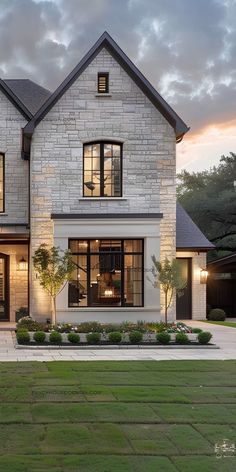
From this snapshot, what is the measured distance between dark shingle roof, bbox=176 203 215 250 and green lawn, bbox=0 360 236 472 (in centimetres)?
1218

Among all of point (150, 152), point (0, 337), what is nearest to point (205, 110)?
point (150, 152)

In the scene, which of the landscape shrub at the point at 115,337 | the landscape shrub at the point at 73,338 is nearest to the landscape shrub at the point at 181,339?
the landscape shrub at the point at 115,337

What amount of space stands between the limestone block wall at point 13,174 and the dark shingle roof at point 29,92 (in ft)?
9.05

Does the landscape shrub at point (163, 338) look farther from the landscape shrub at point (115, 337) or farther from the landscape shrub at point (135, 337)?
the landscape shrub at point (115, 337)

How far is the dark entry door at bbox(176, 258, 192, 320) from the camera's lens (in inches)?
952

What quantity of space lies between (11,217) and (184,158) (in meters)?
20.1

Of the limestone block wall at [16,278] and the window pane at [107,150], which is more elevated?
the window pane at [107,150]

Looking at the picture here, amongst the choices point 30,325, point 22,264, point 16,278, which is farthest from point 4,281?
point 30,325

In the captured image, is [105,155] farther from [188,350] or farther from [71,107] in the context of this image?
[188,350]

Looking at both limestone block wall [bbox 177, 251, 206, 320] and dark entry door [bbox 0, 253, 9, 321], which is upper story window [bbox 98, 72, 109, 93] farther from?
limestone block wall [bbox 177, 251, 206, 320]

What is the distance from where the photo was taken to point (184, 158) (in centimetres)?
4006

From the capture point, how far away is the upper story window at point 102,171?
768 inches

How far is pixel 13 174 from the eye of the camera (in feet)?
73.1

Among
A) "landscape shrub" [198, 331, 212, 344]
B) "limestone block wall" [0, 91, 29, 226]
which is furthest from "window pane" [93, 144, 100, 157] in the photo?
"landscape shrub" [198, 331, 212, 344]
